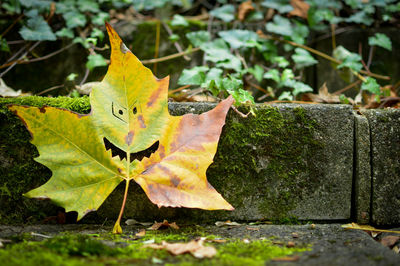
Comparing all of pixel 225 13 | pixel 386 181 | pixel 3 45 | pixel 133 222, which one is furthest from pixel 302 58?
pixel 3 45

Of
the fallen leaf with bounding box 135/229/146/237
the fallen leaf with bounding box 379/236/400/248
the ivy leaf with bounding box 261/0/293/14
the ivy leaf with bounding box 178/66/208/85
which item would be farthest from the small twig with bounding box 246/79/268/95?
the fallen leaf with bounding box 135/229/146/237

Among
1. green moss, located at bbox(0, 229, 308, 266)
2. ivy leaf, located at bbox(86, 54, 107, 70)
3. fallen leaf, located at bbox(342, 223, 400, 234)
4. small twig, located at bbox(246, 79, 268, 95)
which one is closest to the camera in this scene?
green moss, located at bbox(0, 229, 308, 266)

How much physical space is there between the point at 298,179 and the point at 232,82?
43 cm

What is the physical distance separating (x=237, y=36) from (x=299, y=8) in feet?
1.67

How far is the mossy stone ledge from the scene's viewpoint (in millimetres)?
1042

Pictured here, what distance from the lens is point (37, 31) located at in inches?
63.6

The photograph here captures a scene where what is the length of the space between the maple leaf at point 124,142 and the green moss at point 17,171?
0.53 feet

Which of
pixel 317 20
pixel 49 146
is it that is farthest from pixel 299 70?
pixel 49 146

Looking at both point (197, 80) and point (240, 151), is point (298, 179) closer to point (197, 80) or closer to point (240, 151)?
point (240, 151)

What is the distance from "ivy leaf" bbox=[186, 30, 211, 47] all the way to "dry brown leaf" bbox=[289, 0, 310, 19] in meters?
0.58

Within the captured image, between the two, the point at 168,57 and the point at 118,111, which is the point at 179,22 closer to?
the point at 168,57

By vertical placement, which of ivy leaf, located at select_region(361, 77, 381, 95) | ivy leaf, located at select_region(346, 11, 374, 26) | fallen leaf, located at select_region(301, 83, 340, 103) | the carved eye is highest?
ivy leaf, located at select_region(346, 11, 374, 26)

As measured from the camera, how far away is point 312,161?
1052mm

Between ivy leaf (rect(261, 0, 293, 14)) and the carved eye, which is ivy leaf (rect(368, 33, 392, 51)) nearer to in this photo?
ivy leaf (rect(261, 0, 293, 14))
